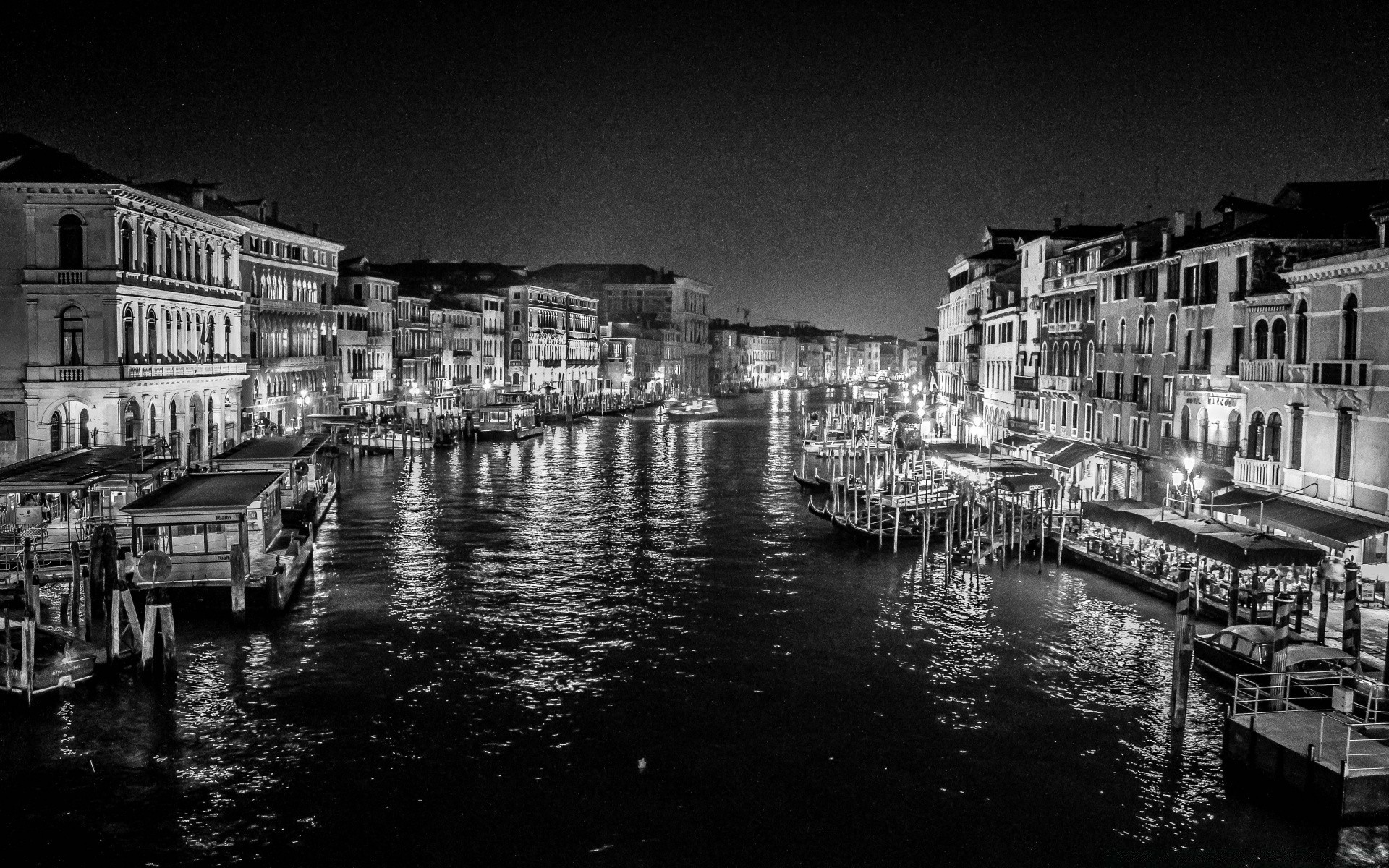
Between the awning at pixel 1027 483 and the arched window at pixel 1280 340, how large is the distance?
7.04 m

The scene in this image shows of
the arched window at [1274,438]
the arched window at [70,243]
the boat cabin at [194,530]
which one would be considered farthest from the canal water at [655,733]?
the arched window at [70,243]

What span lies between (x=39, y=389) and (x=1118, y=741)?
2685 centimetres

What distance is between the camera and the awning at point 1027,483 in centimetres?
2873

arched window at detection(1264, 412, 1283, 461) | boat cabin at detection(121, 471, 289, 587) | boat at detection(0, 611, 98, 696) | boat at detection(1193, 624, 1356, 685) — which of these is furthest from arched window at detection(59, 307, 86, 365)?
arched window at detection(1264, 412, 1283, 461)

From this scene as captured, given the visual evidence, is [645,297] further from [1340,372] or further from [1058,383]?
[1340,372]

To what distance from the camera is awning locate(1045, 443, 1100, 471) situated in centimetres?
3152

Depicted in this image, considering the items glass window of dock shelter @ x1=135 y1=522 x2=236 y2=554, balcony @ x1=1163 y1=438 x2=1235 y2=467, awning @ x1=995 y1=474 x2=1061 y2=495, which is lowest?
glass window of dock shelter @ x1=135 y1=522 x2=236 y2=554

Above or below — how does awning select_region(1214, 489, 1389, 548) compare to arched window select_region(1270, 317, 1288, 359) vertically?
below

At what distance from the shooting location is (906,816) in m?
12.4

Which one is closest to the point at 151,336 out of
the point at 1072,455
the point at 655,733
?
the point at 655,733

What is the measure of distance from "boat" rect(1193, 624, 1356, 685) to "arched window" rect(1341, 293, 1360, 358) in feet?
19.5

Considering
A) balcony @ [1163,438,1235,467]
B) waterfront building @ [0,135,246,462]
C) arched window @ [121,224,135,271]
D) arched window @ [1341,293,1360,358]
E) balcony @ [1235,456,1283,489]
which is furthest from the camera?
arched window @ [121,224,135,271]

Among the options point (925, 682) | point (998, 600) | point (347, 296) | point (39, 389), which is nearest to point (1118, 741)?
point (925, 682)

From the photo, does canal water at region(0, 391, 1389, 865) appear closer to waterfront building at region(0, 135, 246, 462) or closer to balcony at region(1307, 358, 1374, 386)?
balcony at region(1307, 358, 1374, 386)
